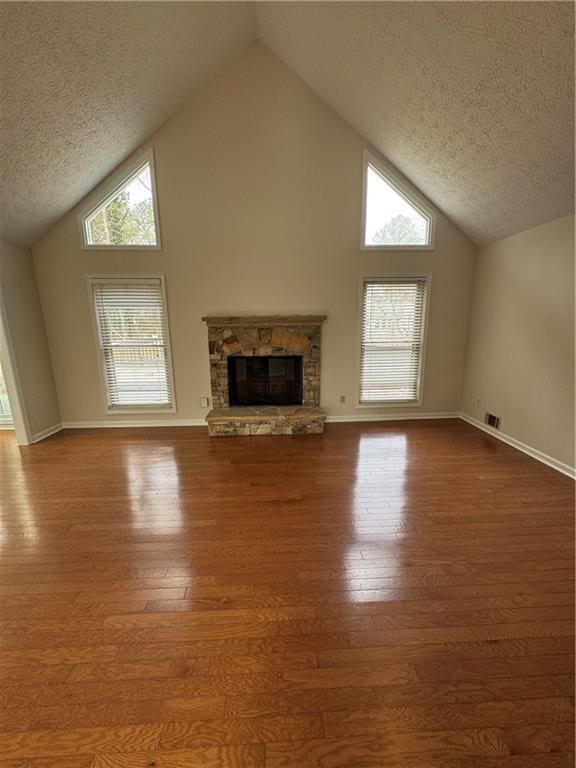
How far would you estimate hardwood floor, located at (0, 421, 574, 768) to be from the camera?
1152 mm

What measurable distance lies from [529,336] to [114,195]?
A: 209 inches

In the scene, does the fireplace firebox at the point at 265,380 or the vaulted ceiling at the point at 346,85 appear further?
the fireplace firebox at the point at 265,380

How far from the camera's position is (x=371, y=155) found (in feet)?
12.9

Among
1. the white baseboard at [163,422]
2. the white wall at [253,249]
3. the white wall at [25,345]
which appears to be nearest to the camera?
the white wall at [25,345]

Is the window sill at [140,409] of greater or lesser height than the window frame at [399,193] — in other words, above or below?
below

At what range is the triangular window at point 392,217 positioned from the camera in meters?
4.08

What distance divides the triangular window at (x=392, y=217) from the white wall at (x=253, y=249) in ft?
0.49

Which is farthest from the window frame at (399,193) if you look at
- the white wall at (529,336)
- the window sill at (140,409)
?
the window sill at (140,409)

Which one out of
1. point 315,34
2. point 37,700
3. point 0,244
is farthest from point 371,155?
point 37,700

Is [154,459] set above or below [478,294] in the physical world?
below

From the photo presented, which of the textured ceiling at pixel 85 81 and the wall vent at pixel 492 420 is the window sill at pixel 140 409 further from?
the wall vent at pixel 492 420

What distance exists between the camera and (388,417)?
4656mm

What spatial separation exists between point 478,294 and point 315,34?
11.3ft

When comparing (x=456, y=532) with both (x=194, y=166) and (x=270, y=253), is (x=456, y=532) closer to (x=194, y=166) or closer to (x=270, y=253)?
(x=270, y=253)
